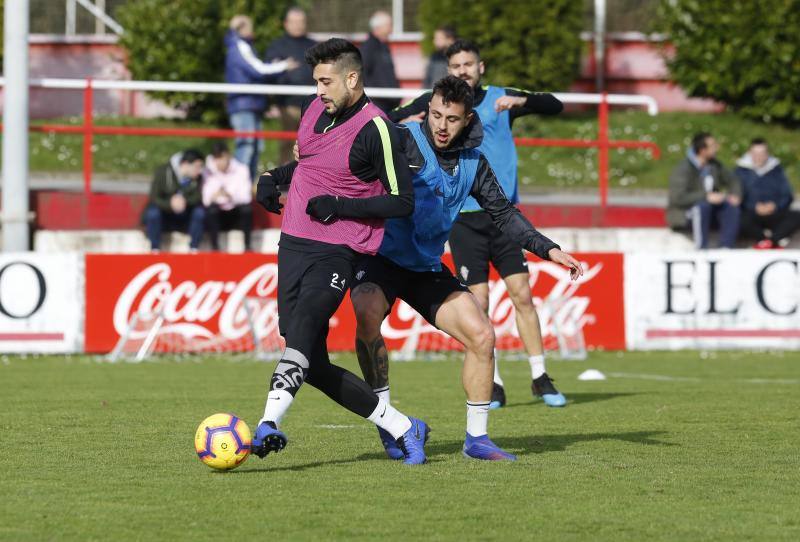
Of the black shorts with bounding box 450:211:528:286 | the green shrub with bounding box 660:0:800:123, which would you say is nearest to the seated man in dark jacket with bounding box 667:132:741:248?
the black shorts with bounding box 450:211:528:286

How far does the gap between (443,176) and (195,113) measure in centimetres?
2049

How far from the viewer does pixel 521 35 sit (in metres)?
28.7

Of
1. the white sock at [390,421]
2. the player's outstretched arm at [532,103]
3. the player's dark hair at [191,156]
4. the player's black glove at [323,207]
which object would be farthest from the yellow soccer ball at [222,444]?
the player's dark hair at [191,156]

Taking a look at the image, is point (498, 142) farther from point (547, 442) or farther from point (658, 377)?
point (658, 377)

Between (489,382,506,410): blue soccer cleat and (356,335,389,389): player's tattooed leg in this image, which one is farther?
(489,382,506,410): blue soccer cleat

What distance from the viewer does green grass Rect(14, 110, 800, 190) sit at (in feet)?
85.4

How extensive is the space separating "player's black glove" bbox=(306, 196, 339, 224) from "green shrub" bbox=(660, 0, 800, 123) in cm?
2182

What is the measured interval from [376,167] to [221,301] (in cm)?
846

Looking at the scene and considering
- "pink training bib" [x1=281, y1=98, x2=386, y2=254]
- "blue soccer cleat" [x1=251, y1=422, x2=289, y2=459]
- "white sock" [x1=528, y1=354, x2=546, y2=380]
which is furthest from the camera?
"white sock" [x1=528, y1=354, x2=546, y2=380]

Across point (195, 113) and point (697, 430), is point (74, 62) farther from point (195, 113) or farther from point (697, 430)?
point (697, 430)

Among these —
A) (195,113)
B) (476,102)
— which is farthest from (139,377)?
(195,113)

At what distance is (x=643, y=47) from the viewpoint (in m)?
31.9

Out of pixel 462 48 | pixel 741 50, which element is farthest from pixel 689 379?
pixel 741 50

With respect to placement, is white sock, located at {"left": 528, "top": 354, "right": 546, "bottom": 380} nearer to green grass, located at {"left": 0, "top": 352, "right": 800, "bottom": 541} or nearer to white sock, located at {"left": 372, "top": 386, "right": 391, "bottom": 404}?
green grass, located at {"left": 0, "top": 352, "right": 800, "bottom": 541}
